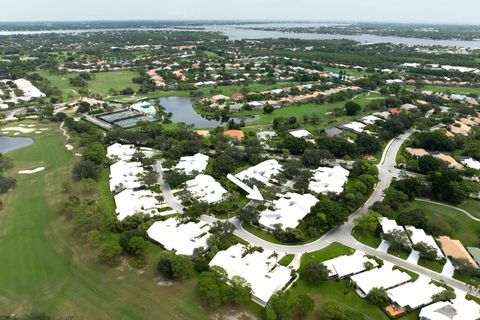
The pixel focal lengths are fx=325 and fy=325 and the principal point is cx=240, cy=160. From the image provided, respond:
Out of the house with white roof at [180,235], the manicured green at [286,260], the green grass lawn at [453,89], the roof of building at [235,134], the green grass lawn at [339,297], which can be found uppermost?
the green grass lawn at [453,89]

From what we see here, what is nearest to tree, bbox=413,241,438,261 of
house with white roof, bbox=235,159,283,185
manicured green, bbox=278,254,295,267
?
manicured green, bbox=278,254,295,267

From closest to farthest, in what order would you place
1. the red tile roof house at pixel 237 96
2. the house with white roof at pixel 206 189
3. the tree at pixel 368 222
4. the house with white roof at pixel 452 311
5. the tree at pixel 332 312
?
the tree at pixel 332 312, the house with white roof at pixel 452 311, the tree at pixel 368 222, the house with white roof at pixel 206 189, the red tile roof house at pixel 237 96

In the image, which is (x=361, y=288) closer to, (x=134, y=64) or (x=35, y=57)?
(x=134, y=64)

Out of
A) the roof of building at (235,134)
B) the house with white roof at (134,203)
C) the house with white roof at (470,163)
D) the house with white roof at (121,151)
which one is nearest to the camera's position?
the house with white roof at (134,203)

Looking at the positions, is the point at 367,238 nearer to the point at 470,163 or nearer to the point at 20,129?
the point at 470,163

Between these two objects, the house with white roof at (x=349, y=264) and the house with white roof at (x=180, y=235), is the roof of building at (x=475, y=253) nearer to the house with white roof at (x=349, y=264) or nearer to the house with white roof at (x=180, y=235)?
the house with white roof at (x=349, y=264)

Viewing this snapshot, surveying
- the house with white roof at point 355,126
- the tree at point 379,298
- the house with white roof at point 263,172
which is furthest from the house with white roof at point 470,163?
the tree at point 379,298

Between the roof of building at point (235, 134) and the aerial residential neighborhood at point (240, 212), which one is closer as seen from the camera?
the aerial residential neighborhood at point (240, 212)

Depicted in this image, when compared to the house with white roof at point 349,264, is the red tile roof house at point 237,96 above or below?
above
